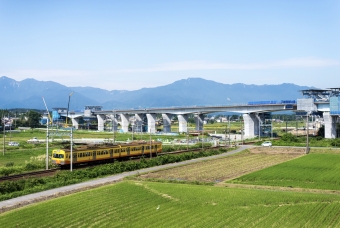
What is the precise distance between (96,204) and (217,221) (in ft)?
26.7

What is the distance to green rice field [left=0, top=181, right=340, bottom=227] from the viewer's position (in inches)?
837

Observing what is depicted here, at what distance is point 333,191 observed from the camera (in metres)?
30.6

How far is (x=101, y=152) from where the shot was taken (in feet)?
155

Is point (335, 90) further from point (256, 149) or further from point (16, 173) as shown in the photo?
point (16, 173)

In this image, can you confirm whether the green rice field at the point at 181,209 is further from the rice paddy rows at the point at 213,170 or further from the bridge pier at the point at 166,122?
the bridge pier at the point at 166,122

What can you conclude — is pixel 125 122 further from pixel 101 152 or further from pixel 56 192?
pixel 56 192

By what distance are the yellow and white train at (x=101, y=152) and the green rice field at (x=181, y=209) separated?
1314 cm

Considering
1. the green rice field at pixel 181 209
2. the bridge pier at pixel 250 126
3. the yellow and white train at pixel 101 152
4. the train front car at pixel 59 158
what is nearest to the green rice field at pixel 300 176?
the green rice field at pixel 181 209

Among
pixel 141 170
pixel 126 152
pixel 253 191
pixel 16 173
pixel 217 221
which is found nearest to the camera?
pixel 217 221

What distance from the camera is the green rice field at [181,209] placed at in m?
21.2

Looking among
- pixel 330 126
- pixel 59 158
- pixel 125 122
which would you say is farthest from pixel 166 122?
pixel 59 158

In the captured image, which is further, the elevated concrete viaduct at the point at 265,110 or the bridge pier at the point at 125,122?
the bridge pier at the point at 125,122

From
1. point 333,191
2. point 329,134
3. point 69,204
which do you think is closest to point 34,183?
point 69,204

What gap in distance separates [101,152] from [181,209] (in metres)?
24.6
